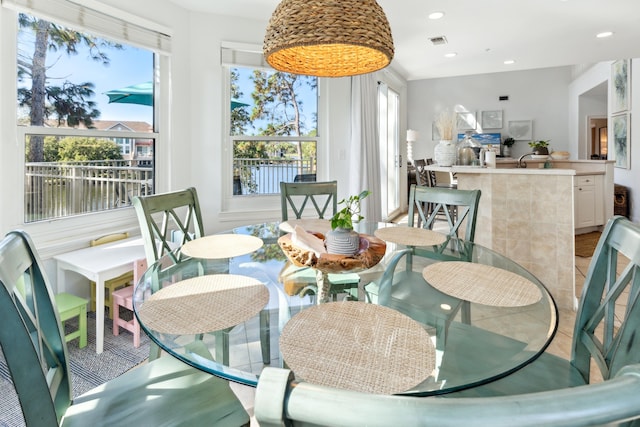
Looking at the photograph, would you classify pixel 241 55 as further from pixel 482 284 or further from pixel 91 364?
pixel 482 284

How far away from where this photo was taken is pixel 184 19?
11.3ft

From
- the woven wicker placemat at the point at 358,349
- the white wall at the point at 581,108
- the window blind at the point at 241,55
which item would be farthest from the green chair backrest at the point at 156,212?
the white wall at the point at 581,108

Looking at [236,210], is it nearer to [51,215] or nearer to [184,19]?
[51,215]

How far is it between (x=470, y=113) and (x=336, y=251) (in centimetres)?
1000

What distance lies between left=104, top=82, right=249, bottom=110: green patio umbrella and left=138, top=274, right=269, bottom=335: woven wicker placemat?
90.8 inches

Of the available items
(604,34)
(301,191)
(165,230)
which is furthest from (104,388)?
(604,34)

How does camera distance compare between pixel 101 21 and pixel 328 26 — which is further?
pixel 101 21

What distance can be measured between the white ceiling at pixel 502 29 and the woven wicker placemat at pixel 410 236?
2.32 meters

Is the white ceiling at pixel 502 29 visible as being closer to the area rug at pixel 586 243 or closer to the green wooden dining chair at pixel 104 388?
the area rug at pixel 586 243

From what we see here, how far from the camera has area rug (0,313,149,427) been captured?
1758 mm

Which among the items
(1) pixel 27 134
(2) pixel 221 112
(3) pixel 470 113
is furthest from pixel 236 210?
(3) pixel 470 113

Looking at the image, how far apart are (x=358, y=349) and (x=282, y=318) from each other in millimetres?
337

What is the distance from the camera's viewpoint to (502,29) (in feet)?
13.4

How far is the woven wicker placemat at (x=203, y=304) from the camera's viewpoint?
3.42 feet
